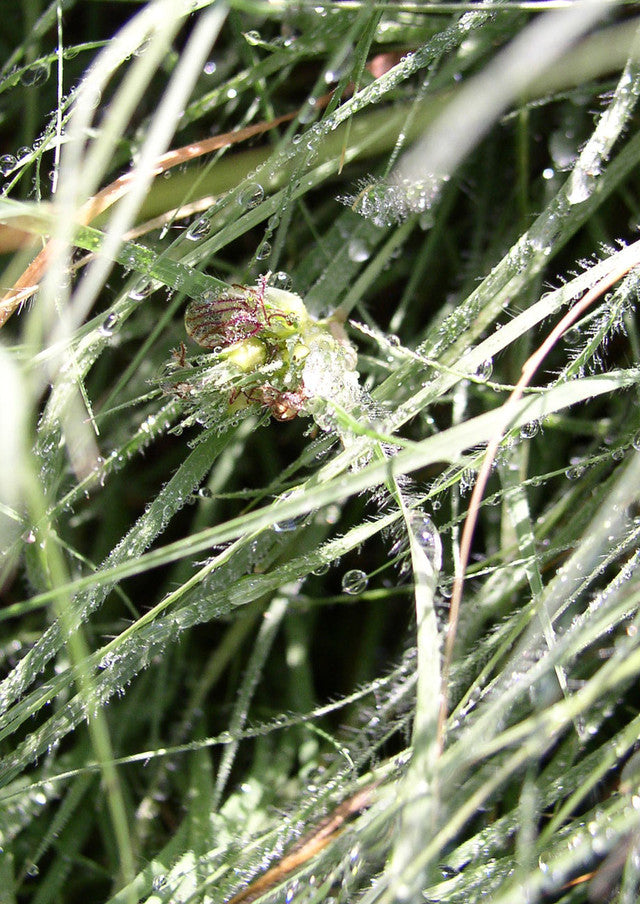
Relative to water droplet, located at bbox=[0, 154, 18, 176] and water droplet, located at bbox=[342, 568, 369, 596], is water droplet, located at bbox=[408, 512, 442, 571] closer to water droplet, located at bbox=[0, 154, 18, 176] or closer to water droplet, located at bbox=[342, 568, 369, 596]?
water droplet, located at bbox=[342, 568, 369, 596]

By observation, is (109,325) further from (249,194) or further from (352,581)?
(352,581)

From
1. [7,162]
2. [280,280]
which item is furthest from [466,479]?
[7,162]

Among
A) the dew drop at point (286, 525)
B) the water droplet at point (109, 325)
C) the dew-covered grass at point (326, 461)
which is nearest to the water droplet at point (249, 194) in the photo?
the dew-covered grass at point (326, 461)

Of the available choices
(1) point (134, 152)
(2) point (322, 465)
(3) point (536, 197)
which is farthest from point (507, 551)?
(1) point (134, 152)

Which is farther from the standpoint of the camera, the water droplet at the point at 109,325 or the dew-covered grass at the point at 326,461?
the water droplet at the point at 109,325

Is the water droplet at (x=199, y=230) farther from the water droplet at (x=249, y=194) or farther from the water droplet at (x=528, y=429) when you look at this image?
the water droplet at (x=528, y=429)

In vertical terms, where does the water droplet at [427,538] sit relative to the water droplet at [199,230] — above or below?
below

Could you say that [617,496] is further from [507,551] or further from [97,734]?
[97,734]

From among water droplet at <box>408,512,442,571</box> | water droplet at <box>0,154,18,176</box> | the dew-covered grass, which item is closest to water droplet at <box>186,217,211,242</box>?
the dew-covered grass
